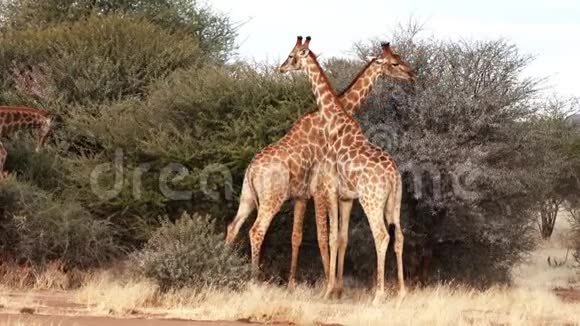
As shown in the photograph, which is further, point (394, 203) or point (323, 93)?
point (323, 93)

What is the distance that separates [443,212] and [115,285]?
6.42m

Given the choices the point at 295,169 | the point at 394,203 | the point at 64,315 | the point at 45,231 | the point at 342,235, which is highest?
the point at 295,169

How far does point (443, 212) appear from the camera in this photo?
18203 millimetres

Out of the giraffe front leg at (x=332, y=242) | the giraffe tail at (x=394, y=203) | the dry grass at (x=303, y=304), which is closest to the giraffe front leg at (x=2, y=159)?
the dry grass at (x=303, y=304)

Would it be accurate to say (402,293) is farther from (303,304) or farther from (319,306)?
(303,304)

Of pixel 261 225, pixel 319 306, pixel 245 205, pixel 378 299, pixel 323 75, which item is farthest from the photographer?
pixel 323 75

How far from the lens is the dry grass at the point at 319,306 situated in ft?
42.9

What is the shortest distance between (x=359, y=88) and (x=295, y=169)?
1.93 metres

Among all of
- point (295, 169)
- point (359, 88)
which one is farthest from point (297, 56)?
point (295, 169)

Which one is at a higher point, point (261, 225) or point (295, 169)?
point (295, 169)

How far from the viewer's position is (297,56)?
17.1 meters

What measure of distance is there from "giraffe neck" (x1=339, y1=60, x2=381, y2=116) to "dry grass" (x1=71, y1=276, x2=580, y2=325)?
10.6 ft

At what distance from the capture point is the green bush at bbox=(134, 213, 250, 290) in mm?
14970

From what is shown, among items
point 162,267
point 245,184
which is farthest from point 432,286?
point 162,267
